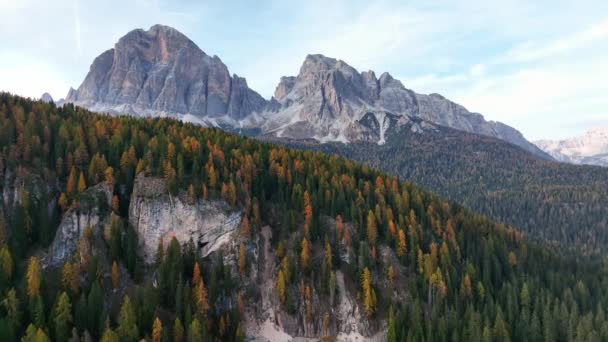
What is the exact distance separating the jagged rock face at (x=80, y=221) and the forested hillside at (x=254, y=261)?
3.75ft

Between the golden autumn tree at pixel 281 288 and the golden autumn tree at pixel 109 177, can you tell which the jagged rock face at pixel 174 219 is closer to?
the golden autumn tree at pixel 109 177

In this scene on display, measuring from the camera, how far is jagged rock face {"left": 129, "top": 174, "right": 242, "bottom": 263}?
320 feet

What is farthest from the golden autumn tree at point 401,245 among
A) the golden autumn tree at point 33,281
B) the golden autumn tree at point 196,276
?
the golden autumn tree at point 33,281

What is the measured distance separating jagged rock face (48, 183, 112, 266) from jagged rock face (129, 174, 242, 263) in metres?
6.01

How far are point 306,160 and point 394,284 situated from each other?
53.1 meters

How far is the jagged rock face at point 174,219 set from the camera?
97.6m

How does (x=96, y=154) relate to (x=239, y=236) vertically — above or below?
above

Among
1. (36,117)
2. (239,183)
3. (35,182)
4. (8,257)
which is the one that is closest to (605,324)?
(239,183)

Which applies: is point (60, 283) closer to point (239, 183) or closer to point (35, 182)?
point (35, 182)

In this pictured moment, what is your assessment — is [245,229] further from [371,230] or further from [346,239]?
[371,230]

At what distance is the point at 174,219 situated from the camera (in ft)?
326

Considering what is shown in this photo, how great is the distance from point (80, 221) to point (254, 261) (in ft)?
126

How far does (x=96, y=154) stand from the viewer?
105 m

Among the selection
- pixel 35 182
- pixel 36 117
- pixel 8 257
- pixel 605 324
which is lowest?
pixel 605 324
